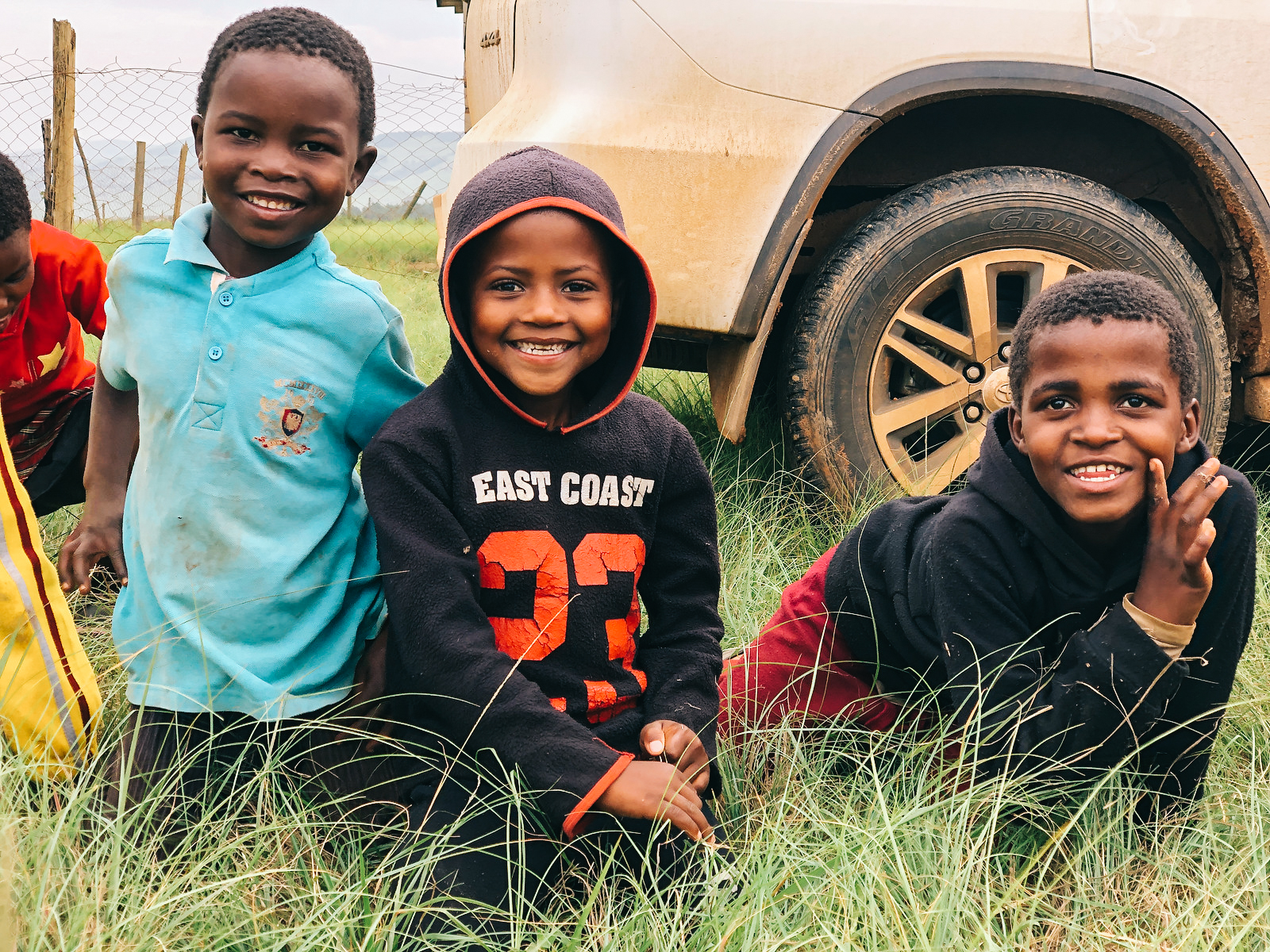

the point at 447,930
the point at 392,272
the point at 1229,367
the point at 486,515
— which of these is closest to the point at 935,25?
the point at 1229,367

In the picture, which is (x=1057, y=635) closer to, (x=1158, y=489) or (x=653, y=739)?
(x=1158, y=489)

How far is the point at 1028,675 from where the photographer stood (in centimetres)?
184

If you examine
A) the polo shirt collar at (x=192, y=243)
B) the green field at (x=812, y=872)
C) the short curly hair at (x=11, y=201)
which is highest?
the short curly hair at (x=11, y=201)

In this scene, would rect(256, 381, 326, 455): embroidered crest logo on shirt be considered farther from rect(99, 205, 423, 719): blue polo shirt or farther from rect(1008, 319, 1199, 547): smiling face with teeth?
rect(1008, 319, 1199, 547): smiling face with teeth

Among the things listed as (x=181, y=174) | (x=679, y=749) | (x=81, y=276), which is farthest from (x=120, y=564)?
(x=181, y=174)

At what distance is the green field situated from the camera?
4.81 feet

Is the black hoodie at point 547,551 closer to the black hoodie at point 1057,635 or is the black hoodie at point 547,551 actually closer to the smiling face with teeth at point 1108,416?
the black hoodie at point 1057,635

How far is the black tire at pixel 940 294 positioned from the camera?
2.90 meters

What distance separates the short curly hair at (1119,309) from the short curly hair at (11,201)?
237 centimetres

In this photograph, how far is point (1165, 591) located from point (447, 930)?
1.25 metres

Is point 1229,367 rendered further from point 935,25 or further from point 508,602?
point 508,602

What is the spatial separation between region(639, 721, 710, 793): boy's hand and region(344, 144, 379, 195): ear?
3.84ft

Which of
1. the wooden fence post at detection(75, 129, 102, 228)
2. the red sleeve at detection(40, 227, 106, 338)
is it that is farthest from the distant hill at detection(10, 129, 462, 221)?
the red sleeve at detection(40, 227, 106, 338)

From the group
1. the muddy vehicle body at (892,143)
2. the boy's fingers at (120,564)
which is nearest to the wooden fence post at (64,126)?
the muddy vehicle body at (892,143)
